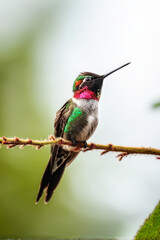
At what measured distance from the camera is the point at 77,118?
2.67m

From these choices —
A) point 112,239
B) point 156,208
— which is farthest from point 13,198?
point 156,208

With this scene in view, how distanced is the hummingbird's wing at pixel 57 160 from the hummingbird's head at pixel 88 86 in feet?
0.60

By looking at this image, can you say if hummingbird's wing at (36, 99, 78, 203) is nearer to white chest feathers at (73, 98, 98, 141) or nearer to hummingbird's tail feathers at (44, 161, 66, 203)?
hummingbird's tail feathers at (44, 161, 66, 203)

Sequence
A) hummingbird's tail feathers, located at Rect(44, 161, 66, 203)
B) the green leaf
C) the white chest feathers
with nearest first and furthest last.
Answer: the green leaf, hummingbird's tail feathers, located at Rect(44, 161, 66, 203), the white chest feathers

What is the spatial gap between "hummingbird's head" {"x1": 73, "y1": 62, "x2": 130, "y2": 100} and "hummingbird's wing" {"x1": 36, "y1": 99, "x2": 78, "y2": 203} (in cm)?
18

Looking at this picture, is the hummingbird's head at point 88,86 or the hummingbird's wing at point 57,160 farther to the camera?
the hummingbird's head at point 88,86

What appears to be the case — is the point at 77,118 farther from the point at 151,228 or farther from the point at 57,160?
the point at 151,228

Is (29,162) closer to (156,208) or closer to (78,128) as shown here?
(78,128)

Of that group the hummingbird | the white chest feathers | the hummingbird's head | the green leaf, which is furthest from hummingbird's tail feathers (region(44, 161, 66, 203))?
the green leaf

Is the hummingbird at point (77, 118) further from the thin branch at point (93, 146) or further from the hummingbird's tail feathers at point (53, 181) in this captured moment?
the thin branch at point (93, 146)

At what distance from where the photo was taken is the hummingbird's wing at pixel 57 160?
207cm

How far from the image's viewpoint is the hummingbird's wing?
6.79ft

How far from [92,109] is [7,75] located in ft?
21.1

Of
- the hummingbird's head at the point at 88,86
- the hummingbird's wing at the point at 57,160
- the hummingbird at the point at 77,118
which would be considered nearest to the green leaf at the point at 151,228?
the hummingbird's wing at the point at 57,160
